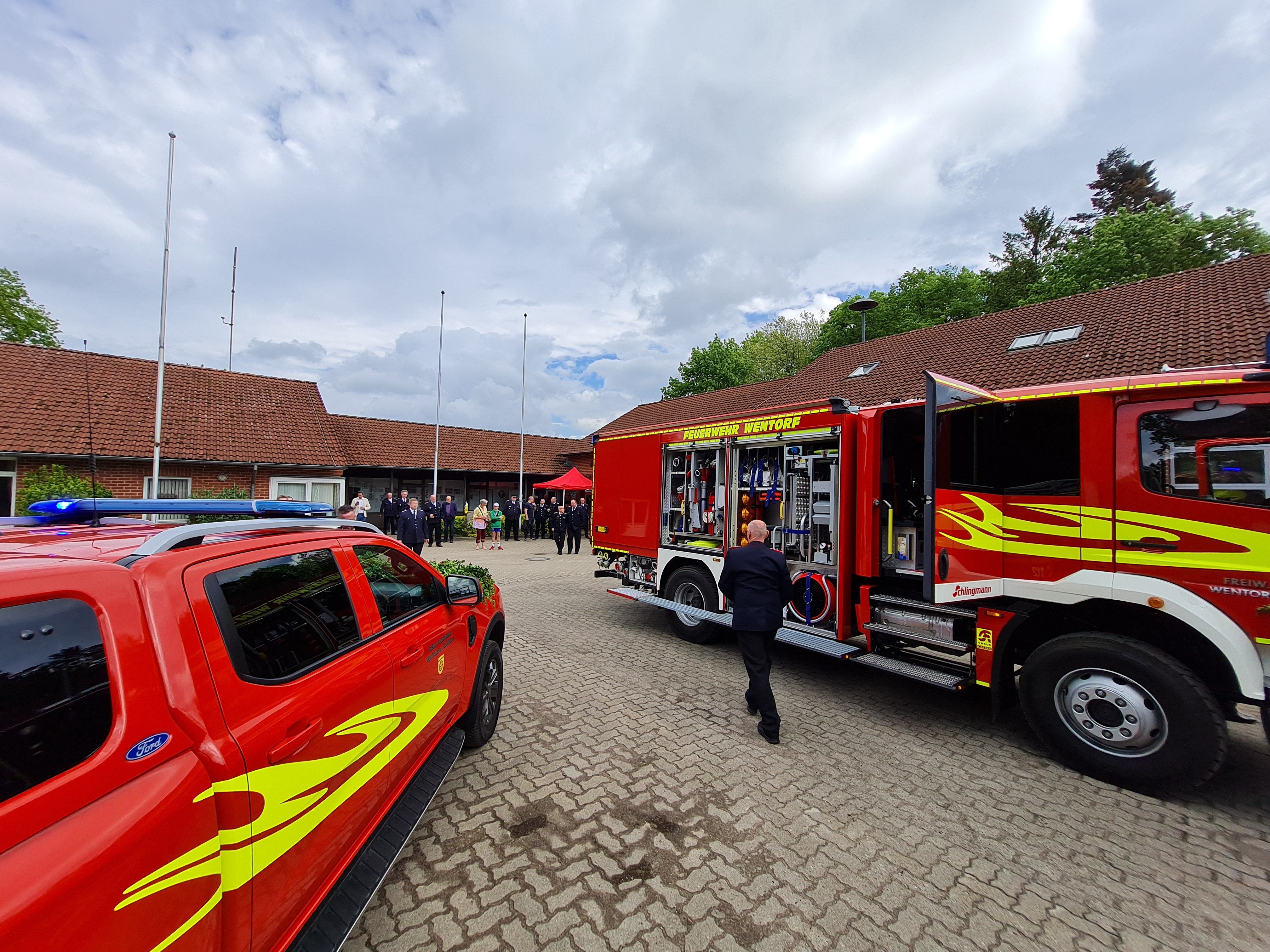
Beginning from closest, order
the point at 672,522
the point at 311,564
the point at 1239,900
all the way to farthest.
Answer: the point at 311,564
the point at 1239,900
the point at 672,522

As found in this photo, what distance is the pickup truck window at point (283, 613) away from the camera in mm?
1726

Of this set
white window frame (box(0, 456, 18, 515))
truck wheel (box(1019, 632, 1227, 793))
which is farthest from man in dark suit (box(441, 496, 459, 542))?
truck wheel (box(1019, 632, 1227, 793))

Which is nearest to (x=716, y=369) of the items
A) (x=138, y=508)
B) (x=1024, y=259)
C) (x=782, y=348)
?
(x=782, y=348)

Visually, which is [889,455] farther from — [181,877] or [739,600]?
[181,877]

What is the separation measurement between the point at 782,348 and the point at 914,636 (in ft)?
121

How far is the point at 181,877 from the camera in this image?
4.20 feet

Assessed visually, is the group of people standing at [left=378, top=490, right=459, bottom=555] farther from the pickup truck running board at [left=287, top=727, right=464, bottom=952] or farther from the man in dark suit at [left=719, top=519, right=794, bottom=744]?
the pickup truck running board at [left=287, top=727, right=464, bottom=952]

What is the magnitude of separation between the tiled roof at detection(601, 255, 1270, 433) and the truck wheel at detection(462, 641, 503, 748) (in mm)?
4089

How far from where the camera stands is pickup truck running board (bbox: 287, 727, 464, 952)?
1.77 meters

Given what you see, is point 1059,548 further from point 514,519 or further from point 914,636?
point 514,519

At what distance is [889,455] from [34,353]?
883 inches

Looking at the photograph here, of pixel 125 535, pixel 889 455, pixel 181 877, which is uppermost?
pixel 889 455

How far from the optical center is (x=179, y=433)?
15.5 metres

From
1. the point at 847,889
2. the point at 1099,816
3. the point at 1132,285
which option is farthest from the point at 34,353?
the point at 1132,285
